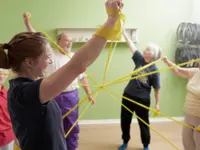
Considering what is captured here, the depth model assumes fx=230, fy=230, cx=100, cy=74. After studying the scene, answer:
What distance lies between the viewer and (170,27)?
3.51 metres

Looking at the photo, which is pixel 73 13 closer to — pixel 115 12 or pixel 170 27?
pixel 170 27

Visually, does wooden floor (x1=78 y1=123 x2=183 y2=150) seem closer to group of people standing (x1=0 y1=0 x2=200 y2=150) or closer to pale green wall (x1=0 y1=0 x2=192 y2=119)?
pale green wall (x1=0 y1=0 x2=192 y2=119)

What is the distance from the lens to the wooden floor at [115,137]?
2.73 meters

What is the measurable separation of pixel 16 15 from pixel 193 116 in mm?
2565

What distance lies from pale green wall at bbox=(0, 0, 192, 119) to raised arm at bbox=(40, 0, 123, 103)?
8.59 ft

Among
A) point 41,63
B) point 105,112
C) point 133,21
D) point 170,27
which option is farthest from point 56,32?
point 41,63

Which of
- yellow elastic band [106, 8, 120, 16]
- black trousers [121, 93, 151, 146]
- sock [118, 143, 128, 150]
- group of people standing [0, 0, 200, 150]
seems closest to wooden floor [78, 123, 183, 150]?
sock [118, 143, 128, 150]

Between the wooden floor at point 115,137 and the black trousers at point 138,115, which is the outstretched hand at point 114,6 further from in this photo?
the wooden floor at point 115,137

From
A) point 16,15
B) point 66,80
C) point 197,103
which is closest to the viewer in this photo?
point 66,80

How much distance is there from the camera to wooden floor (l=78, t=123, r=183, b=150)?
2.73 metres

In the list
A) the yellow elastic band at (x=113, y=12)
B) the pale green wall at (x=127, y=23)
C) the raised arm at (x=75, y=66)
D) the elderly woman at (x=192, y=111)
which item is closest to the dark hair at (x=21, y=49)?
the raised arm at (x=75, y=66)

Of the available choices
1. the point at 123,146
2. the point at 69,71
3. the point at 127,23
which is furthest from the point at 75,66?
the point at 127,23

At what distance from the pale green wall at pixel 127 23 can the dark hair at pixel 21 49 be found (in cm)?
253

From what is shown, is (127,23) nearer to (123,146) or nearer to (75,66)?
(123,146)
